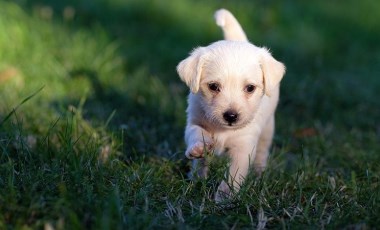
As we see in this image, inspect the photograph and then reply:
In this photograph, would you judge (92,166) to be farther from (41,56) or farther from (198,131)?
(41,56)

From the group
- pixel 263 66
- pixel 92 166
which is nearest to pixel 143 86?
pixel 263 66

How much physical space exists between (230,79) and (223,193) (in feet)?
2.47

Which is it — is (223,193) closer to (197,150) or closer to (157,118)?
(197,150)

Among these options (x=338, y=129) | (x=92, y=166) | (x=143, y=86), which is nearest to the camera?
(x=92, y=166)

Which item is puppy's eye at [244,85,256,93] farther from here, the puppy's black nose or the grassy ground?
the grassy ground

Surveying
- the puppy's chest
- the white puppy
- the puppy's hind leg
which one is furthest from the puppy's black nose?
the puppy's hind leg

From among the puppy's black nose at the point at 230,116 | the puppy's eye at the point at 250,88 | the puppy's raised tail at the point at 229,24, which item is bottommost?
the puppy's black nose at the point at 230,116

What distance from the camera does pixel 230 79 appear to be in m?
3.71

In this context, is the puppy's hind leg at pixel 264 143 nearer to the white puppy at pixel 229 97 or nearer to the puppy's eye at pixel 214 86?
the white puppy at pixel 229 97

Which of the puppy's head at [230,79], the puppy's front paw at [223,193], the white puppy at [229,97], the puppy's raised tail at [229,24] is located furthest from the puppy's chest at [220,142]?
the puppy's raised tail at [229,24]

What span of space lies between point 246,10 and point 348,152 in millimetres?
4153

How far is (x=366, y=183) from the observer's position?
3570mm

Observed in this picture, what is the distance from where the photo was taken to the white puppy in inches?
145

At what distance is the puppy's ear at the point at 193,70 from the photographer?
A: 12.5 ft
